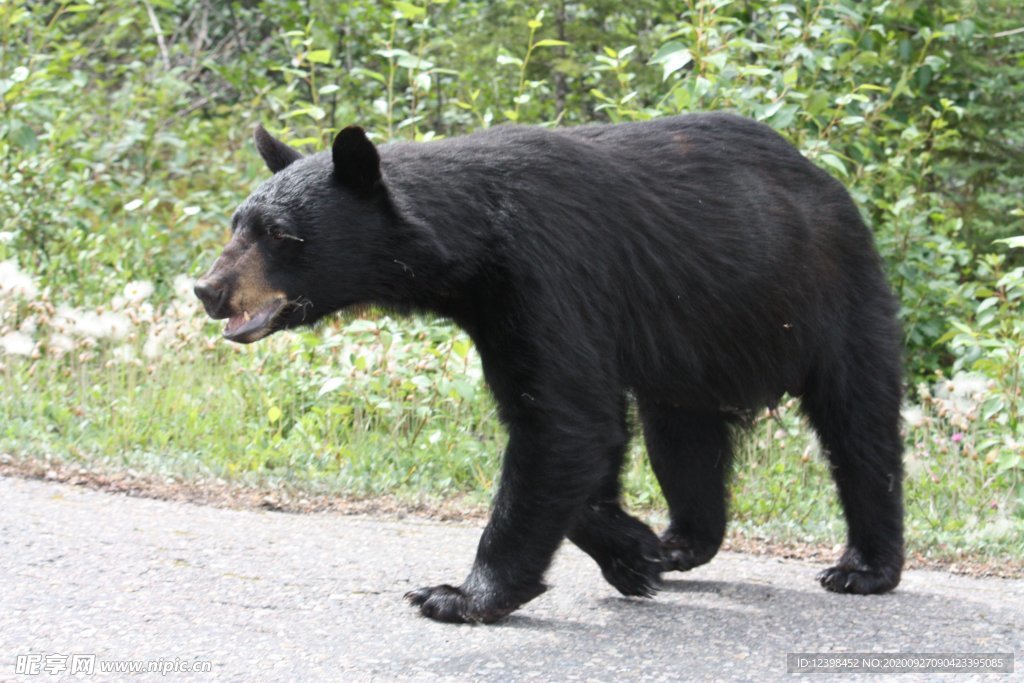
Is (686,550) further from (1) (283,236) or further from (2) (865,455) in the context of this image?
(1) (283,236)

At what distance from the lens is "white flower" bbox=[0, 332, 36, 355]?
6746mm

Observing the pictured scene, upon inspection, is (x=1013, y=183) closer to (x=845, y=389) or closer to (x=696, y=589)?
(x=845, y=389)

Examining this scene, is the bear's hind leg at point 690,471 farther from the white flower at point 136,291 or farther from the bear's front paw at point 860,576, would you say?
the white flower at point 136,291

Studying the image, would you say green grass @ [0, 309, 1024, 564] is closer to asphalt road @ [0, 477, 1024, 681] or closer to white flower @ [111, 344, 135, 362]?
white flower @ [111, 344, 135, 362]

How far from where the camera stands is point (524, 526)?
13.0 ft

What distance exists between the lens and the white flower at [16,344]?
6.75 m

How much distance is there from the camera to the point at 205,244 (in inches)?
370

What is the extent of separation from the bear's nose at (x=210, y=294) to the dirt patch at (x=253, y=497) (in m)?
1.84

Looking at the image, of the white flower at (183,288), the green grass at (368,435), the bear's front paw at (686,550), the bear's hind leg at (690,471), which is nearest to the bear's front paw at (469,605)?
the bear's front paw at (686,550)

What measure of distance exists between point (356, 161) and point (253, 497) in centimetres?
217

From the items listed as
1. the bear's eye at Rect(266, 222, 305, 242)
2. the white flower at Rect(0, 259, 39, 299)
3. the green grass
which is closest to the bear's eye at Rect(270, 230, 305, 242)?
the bear's eye at Rect(266, 222, 305, 242)

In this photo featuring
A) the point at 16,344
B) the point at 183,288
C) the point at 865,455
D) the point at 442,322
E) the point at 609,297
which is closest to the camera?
the point at 609,297

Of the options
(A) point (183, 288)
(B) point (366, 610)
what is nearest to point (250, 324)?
(B) point (366, 610)

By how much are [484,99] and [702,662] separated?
6167mm
